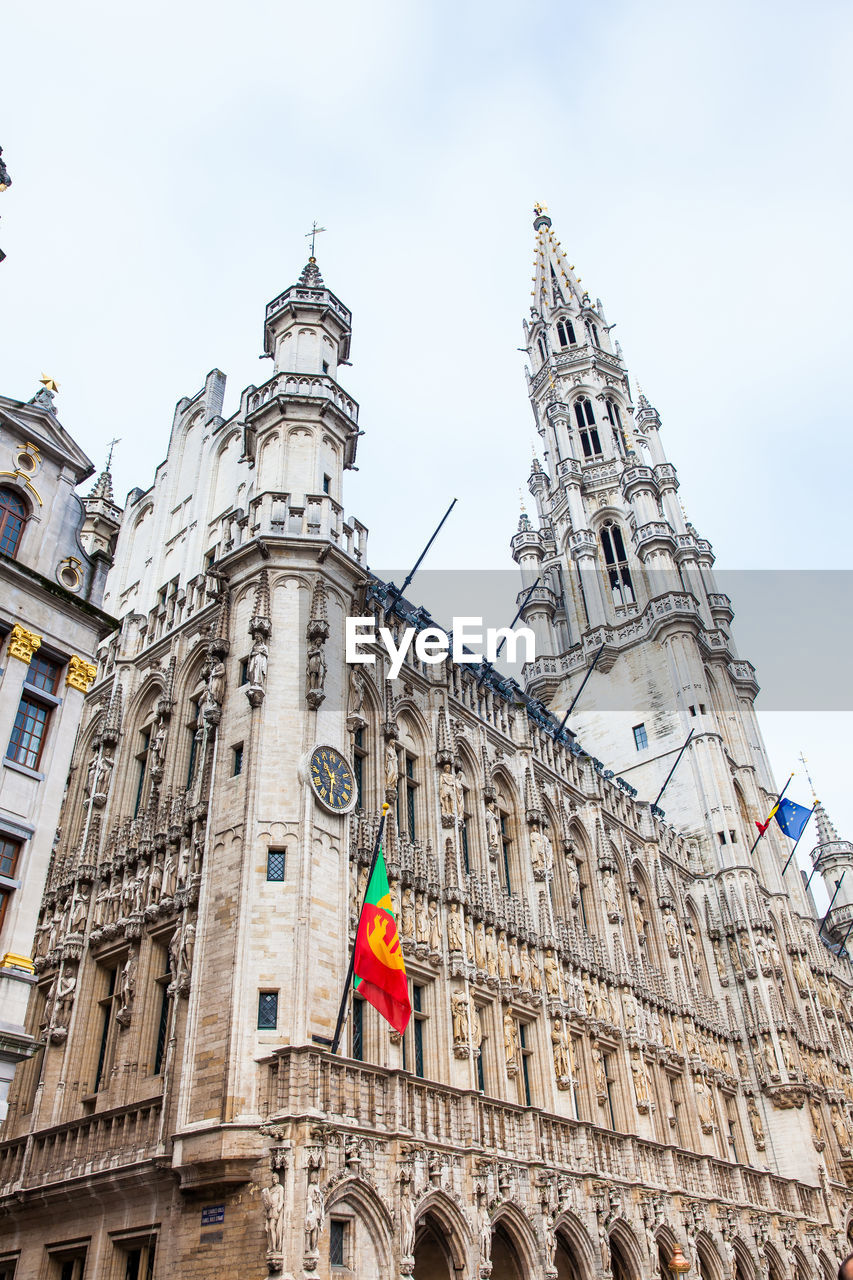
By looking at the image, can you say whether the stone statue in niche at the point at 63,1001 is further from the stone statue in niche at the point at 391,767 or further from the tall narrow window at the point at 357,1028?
the stone statue in niche at the point at 391,767

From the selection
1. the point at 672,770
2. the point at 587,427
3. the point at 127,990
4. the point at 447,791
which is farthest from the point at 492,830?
the point at 587,427

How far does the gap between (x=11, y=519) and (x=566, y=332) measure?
64823mm

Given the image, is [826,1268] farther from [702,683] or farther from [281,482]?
[281,482]

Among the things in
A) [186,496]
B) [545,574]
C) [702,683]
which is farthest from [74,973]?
[545,574]

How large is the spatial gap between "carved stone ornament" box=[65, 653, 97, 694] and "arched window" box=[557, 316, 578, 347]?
64.2m

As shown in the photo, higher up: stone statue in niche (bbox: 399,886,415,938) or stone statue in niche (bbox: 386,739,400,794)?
stone statue in niche (bbox: 386,739,400,794)

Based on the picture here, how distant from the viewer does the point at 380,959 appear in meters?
22.8

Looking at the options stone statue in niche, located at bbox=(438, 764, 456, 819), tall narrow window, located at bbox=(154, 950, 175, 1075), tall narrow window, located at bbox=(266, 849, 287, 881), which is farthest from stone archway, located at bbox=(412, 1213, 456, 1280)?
stone statue in niche, located at bbox=(438, 764, 456, 819)

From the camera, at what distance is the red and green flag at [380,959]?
22500 millimetres

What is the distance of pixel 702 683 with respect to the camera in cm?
5672

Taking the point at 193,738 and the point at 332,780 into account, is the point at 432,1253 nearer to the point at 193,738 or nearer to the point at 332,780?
the point at 332,780

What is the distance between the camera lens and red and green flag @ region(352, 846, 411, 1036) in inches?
886

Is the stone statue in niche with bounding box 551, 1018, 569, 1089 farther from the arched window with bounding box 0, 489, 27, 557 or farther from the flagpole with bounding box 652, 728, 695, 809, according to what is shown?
the arched window with bounding box 0, 489, 27, 557

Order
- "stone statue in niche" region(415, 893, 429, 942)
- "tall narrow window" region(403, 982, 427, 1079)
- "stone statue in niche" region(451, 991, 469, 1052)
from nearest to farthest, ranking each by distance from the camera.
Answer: "tall narrow window" region(403, 982, 427, 1079)
"stone statue in niche" region(451, 991, 469, 1052)
"stone statue in niche" region(415, 893, 429, 942)
